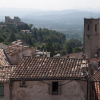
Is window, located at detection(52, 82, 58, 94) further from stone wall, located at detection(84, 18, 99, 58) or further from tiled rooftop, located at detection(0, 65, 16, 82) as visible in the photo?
stone wall, located at detection(84, 18, 99, 58)

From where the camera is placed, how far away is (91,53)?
55.7 meters

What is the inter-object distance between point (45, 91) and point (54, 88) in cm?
38

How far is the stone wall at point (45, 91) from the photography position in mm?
12438

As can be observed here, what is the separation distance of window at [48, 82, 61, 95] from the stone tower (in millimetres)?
43852

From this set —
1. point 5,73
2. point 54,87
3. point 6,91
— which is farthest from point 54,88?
point 5,73

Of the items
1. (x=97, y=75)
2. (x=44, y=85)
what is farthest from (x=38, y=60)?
(x=97, y=75)

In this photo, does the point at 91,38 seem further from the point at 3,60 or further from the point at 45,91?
the point at 45,91

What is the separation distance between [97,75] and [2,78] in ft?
20.9

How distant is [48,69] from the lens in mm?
13008

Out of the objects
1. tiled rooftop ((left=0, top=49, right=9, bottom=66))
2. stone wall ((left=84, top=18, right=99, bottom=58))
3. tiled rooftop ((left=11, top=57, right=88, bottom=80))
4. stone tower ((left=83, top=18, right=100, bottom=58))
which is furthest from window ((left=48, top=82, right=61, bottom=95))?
stone tower ((left=83, top=18, right=100, bottom=58))

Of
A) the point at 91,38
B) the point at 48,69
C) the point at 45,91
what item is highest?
the point at 48,69

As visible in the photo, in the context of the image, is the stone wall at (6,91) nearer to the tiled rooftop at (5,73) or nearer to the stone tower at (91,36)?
the tiled rooftop at (5,73)

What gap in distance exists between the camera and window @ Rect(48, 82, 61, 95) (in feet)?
41.0

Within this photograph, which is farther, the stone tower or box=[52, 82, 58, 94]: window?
the stone tower
